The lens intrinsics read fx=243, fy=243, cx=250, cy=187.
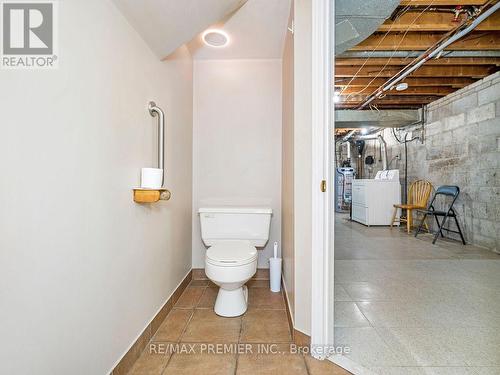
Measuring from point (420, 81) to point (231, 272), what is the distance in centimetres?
389

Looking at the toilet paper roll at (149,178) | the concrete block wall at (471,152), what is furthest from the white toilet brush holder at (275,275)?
the concrete block wall at (471,152)

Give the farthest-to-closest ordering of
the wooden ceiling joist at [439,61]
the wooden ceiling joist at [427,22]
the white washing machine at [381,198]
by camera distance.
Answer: the white washing machine at [381,198], the wooden ceiling joist at [439,61], the wooden ceiling joist at [427,22]

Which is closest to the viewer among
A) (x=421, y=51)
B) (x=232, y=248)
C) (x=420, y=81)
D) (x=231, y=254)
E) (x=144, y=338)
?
(x=144, y=338)

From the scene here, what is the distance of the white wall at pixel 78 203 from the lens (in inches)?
26.8

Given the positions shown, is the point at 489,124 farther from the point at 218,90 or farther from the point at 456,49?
the point at 218,90

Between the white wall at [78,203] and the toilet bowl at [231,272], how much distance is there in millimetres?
380

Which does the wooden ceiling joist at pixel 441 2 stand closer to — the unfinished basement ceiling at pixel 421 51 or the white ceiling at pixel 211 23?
the unfinished basement ceiling at pixel 421 51

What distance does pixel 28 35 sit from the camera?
77 centimetres

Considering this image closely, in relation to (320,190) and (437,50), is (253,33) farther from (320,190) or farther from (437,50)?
(437,50)

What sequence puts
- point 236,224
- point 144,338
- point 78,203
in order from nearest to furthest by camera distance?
point 78,203, point 144,338, point 236,224

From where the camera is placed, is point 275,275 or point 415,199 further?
point 415,199

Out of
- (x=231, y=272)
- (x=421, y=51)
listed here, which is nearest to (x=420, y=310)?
(x=231, y=272)

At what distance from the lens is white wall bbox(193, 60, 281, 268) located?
231 cm

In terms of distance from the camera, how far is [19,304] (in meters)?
0.68
